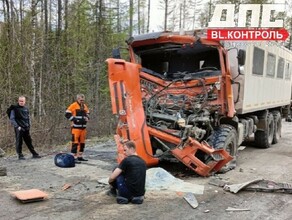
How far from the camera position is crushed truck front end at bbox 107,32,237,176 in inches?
311

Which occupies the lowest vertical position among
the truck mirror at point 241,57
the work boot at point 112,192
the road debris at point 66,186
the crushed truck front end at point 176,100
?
the road debris at point 66,186

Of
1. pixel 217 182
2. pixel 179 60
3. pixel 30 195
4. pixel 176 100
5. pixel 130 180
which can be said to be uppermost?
pixel 179 60

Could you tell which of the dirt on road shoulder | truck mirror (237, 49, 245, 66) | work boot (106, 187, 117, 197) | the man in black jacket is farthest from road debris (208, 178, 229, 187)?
the man in black jacket

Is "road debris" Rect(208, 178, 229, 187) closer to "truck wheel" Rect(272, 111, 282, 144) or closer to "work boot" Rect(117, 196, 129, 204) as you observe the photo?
"work boot" Rect(117, 196, 129, 204)

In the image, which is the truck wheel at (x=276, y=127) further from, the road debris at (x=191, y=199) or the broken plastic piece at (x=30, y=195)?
the broken plastic piece at (x=30, y=195)

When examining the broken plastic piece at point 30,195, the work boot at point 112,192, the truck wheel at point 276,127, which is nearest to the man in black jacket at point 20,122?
the broken plastic piece at point 30,195

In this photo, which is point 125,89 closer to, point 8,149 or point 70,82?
point 8,149

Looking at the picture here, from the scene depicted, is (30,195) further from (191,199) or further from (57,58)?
(57,58)

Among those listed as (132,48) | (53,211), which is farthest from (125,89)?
(53,211)

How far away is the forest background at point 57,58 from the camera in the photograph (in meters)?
15.3

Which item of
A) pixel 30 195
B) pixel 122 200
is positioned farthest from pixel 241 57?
pixel 30 195

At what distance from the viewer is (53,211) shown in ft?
18.6

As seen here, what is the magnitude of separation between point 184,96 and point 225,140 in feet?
4.09

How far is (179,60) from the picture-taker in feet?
30.6
